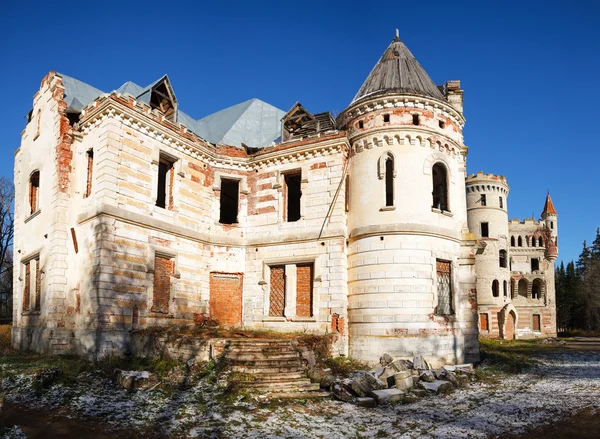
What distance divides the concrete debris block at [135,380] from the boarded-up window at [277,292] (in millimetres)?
7195

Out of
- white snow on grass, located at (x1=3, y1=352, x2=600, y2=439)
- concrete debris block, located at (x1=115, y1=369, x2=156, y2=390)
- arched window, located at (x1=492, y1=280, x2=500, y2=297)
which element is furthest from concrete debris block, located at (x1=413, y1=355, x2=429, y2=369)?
arched window, located at (x1=492, y1=280, x2=500, y2=297)

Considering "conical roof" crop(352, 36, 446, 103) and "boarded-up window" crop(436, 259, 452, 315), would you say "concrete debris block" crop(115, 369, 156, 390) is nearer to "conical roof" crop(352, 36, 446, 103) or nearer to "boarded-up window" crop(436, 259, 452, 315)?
"boarded-up window" crop(436, 259, 452, 315)

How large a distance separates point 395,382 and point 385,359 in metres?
3.23

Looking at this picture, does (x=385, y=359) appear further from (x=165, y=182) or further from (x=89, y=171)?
(x=89, y=171)

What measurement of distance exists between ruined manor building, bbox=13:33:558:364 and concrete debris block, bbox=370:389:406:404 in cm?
455

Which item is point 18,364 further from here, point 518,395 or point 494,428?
point 518,395

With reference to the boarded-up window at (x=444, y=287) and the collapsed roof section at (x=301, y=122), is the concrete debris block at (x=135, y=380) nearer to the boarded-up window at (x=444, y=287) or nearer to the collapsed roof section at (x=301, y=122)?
the boarded-up window at (x=444, y=287)

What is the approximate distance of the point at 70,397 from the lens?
11.4 m

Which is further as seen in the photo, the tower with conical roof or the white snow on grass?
the tower with conical roof

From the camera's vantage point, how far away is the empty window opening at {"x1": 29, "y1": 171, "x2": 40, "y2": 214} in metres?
20.0

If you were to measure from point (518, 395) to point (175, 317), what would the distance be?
1151 centimetres

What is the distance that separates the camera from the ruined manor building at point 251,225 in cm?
Answer: 1644

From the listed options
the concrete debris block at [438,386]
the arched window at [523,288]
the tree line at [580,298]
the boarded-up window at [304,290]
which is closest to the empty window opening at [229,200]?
the boarded-up window at [304,290]

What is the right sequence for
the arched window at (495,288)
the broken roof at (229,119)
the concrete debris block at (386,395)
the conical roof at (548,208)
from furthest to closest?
the conical roof at (548,208) < the arched window at (495,288) < the broken roof at (229,119) < the concrete debris block at (386,395)
